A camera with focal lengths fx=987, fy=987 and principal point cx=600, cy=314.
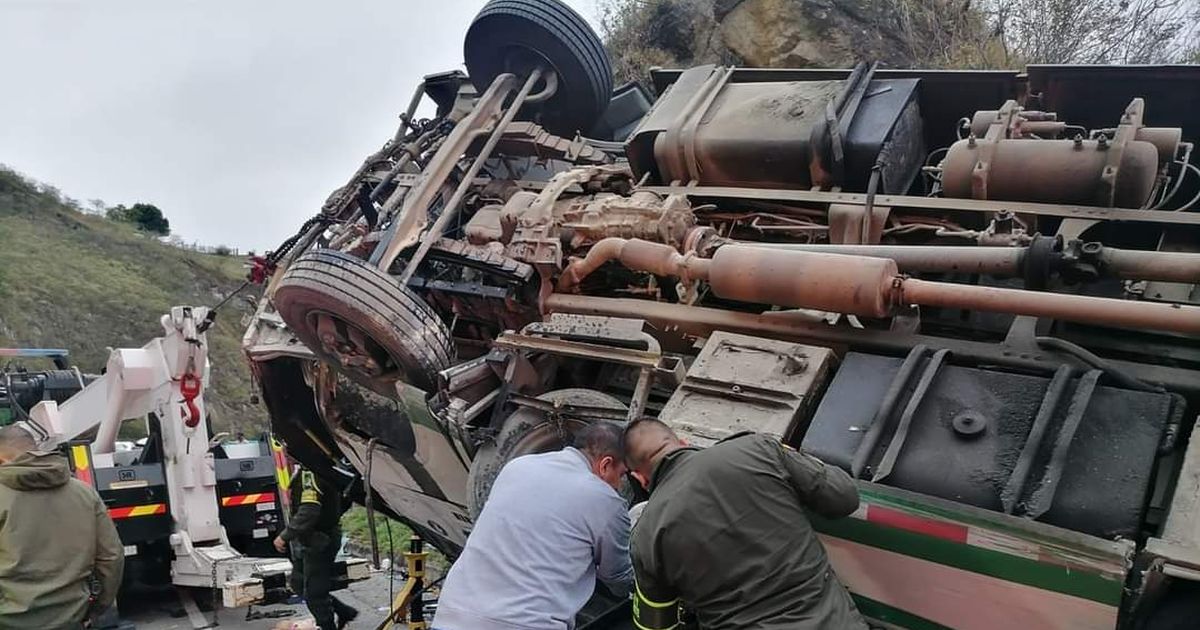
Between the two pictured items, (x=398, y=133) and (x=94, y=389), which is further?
(x=94, y=389)

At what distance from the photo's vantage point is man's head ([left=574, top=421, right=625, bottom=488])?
289 cm

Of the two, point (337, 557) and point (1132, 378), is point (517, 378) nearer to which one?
point (1132, 378)

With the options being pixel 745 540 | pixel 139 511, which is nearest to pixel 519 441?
pixel 745 540

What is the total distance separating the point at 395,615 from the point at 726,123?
2951 mm

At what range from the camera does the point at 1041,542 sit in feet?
8.11

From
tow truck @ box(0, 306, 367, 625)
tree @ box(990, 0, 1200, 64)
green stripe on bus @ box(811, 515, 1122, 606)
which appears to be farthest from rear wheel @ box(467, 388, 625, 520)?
tree @ box(990, 0, 1200, 64)

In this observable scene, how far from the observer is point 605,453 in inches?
114

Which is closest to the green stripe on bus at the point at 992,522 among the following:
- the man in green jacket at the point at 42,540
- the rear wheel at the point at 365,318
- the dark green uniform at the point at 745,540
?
the dark green uniform at the point at 745,540

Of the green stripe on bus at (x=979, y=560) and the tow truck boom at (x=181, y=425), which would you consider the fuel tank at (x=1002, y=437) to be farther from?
the tow truck boom at (x=181, y=425)

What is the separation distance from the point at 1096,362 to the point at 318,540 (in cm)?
469

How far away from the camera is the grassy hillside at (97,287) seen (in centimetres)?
1888

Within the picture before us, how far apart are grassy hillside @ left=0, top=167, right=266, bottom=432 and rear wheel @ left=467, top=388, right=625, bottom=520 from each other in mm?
15250

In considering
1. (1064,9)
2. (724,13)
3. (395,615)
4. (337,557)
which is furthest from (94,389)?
(1064,9)

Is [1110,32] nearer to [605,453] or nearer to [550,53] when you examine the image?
[550,53]
